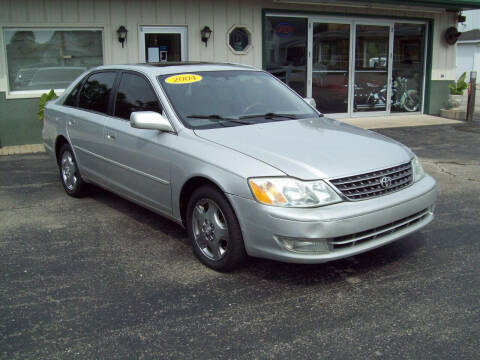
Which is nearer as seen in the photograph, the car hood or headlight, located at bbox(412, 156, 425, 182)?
the car hood

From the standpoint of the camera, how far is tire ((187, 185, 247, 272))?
4066 millimetres

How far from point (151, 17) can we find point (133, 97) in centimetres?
642

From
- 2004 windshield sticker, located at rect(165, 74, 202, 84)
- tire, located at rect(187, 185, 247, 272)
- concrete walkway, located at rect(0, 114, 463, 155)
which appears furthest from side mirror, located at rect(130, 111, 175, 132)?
concrete walkway, located at rect(0, 114, 463, 155)

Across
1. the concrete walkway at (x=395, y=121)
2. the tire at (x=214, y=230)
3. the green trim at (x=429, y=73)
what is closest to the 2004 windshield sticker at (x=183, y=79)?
the tire at (x=214, y=230)

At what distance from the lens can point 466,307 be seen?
145 inches

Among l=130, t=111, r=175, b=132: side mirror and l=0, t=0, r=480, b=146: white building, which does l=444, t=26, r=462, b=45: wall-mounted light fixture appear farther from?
l=130, t=111, r=175, b=132: side mirror

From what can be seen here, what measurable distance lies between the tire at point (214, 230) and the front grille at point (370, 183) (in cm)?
81

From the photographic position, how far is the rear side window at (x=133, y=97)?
16.8 feet

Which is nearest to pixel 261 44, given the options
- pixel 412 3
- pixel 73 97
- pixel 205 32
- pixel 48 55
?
pixel 205 32

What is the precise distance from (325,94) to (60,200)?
8702mm

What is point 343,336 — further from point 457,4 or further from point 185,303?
point 457,4

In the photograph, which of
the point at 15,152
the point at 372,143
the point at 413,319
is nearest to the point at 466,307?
the point at 413,319

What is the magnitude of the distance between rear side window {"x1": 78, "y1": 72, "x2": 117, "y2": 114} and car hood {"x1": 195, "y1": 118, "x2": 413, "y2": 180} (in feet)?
5.55

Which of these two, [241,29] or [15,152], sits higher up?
[241,29]
